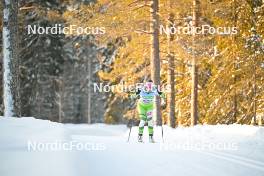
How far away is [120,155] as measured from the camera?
35.6 feet

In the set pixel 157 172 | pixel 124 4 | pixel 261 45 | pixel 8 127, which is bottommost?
pixel 157 172

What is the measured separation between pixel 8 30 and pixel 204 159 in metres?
8.12

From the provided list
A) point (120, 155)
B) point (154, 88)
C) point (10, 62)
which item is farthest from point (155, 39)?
point (120, 155)

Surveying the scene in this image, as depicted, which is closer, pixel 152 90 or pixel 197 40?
pixel 152 90

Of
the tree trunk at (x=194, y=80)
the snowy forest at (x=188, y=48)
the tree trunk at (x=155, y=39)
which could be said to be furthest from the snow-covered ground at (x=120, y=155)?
the tree trunk at (x=194, y=80)

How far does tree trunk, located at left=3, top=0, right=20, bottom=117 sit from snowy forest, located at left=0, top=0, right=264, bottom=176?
3 cm

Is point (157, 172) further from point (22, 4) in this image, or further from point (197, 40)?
point (22, 4)

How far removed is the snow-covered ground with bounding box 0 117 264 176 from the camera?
28.2 feet

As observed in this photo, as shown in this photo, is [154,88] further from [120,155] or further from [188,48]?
[188,48]

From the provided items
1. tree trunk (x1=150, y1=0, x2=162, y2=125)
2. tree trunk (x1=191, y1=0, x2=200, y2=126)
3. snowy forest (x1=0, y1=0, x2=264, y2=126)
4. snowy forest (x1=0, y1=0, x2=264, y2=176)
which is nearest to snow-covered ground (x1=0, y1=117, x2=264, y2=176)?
snowy forest (x1=0, y1=0, x2=264, y2=176)

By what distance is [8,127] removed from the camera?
1116 cm

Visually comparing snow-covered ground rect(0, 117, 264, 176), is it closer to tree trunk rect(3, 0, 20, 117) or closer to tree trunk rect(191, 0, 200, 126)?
tree trunk rect(3, 0, 20, 117)

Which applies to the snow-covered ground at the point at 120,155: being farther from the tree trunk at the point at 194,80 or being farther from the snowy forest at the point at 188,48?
the tree trunk at the point at 194,80

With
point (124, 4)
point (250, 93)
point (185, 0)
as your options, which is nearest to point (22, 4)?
point (124, 4)
